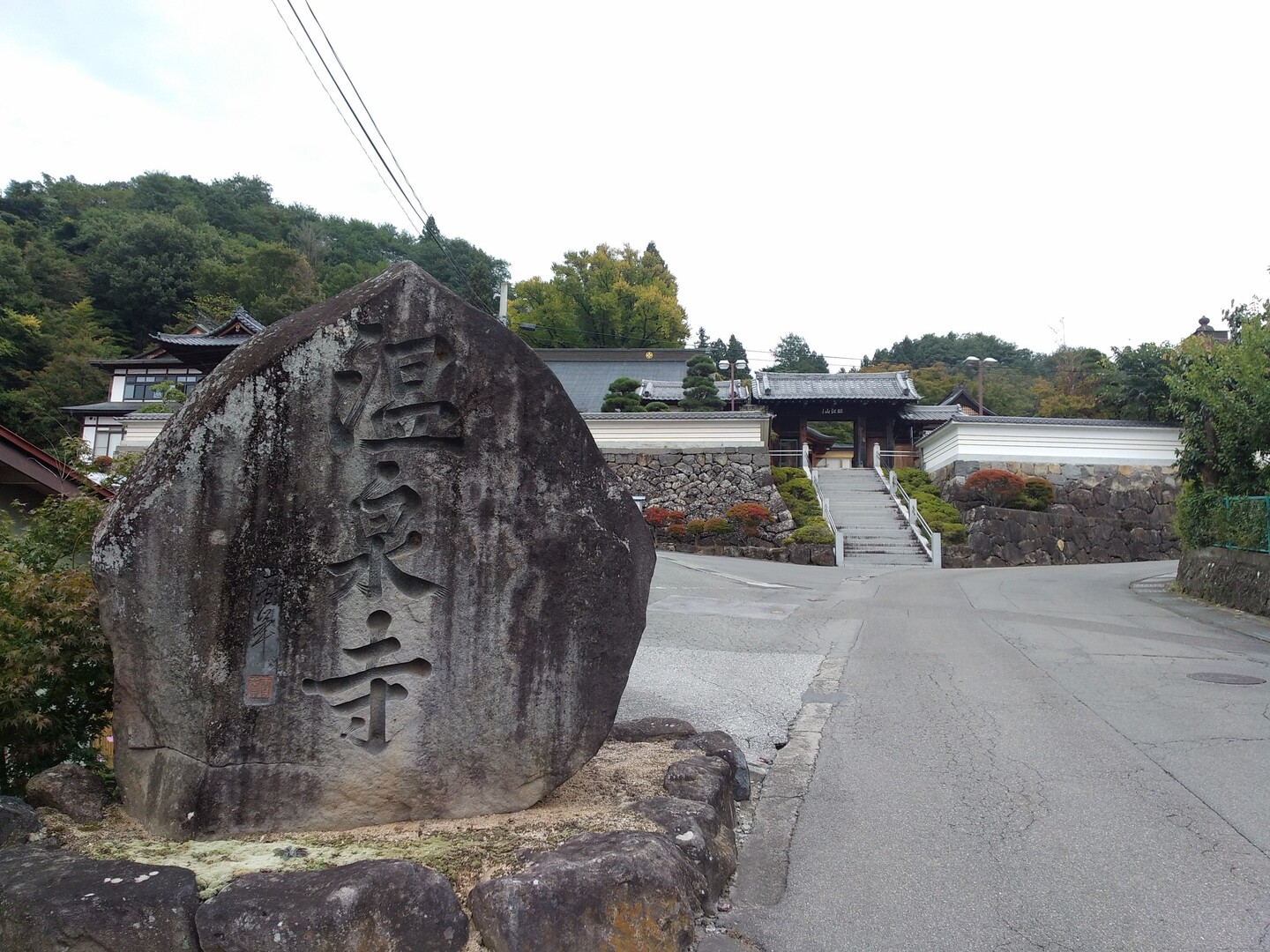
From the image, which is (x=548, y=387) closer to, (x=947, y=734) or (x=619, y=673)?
(x=619, y=673)

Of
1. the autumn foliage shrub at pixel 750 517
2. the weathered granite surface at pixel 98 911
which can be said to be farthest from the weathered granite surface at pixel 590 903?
the autumn foliage shrub at pixel 750 517

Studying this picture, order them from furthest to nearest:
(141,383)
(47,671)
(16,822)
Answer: (141,383)
(47,671)
(16,822)

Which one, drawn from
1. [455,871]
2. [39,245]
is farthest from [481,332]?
[39,245]

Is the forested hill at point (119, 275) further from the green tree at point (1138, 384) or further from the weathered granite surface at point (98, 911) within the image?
the weathered granite surface at point (98, 911)

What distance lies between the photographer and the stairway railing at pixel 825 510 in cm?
2309

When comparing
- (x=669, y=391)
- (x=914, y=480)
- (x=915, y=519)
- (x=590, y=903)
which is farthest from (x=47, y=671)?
(x=669, y=391)

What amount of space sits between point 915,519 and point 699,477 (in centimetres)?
692

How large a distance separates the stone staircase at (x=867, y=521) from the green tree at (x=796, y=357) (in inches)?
1445

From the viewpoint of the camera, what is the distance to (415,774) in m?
3.47

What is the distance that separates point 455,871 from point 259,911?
2.07 feet

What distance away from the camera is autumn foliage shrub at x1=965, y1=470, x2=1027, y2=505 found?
26.1 metres

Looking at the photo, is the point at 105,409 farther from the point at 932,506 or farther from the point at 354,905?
the point at 354,905

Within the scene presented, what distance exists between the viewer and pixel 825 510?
1051 inches

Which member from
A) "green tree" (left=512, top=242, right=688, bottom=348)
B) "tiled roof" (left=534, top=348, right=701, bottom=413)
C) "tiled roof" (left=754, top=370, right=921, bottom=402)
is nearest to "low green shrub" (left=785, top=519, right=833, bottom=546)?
"tiled roof" (left=754, top=370, right=921, bottom=402)
